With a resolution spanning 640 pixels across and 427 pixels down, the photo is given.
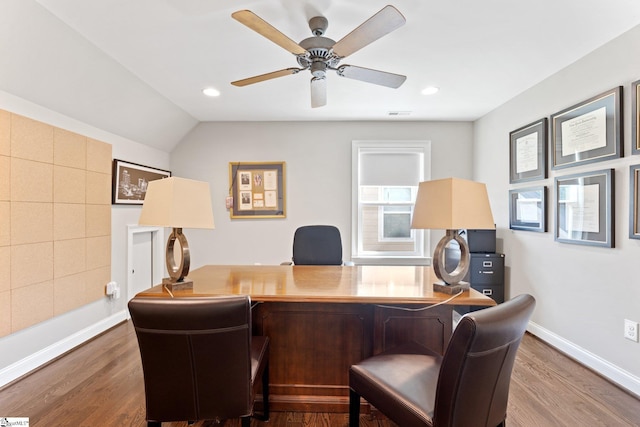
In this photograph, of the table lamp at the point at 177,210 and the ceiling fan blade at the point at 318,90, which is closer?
the table lamp at the point at 177,210

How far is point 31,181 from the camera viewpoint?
2.30 m

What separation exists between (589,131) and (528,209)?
0.92 m

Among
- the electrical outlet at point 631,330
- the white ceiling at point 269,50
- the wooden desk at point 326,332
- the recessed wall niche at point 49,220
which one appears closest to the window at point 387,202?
the white ceiling at point 269,50

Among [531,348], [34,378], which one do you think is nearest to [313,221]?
[531,348]

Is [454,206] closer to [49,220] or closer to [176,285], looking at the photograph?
[176,285]

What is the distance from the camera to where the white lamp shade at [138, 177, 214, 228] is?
158 cm

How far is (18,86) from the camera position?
2145 mm

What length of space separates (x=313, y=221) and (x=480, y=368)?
128 inches

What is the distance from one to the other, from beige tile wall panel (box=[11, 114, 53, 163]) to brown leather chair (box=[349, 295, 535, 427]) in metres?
2.87

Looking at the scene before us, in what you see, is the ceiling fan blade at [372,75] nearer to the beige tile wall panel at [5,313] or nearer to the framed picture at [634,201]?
the framed picture at [634,201]

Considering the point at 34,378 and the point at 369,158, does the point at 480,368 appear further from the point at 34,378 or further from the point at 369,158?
the point at 369,158

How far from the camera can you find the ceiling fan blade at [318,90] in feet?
6.91

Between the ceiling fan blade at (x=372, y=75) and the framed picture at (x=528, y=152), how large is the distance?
1737 mm

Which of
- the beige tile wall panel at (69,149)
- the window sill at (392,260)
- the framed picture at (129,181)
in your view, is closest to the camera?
the beige tile wall panel at (69,149)
